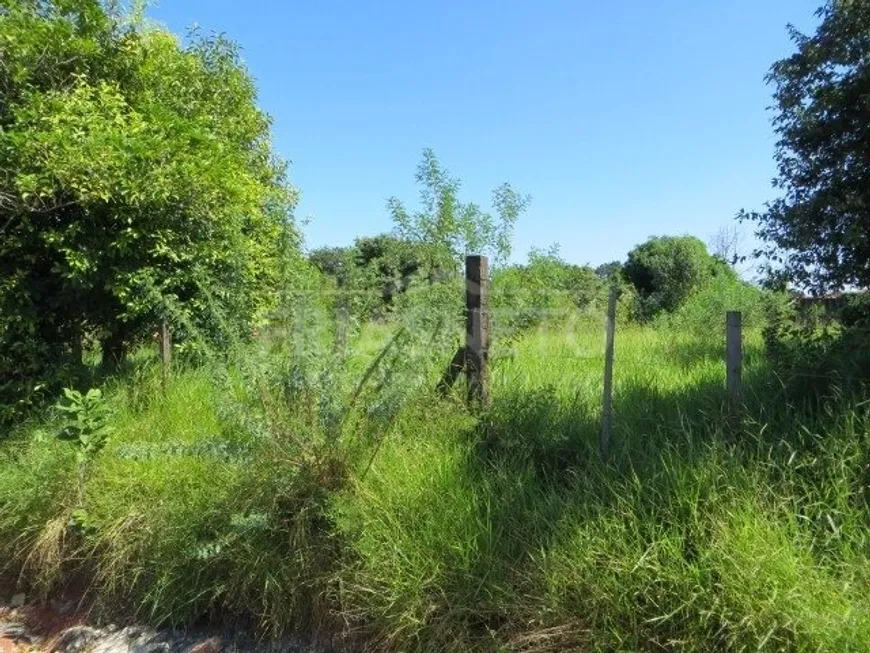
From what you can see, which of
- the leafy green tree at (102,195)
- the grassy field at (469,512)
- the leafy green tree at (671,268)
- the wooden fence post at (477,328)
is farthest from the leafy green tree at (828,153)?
the leafy green tree at (671,268)

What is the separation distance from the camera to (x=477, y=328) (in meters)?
3.91

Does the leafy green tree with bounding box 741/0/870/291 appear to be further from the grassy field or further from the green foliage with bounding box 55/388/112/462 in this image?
the green foliage with bounding box 55/388/112/462

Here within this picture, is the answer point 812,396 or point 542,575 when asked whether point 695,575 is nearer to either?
point 542,575

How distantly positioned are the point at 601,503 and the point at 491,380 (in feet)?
4.88

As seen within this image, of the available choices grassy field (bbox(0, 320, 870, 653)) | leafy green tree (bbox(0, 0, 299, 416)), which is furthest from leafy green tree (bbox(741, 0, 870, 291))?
leafy green tree (bbox(0, 0, 299, 416))

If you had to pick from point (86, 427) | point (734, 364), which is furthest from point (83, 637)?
point (734, 364)

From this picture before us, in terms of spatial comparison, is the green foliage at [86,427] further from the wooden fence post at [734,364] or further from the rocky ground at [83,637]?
the wooden fence post at [734,364]

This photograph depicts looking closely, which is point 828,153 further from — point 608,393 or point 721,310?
point 721,310


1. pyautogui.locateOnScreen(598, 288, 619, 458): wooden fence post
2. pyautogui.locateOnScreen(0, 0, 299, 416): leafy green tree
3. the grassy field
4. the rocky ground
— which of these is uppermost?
pyautogui.locateOnScreen(0, 0, 299, 416): leafy green tree

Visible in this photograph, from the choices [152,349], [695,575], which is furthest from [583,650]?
[152,349]

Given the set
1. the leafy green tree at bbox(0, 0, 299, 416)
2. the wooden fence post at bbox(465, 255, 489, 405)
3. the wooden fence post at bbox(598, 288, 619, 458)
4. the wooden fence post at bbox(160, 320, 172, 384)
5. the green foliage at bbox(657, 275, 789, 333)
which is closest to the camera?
the wooden fence post at bbox(598, 288, 619, 458)

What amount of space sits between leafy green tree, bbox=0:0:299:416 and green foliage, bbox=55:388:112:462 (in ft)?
2.62

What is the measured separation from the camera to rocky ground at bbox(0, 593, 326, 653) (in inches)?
122

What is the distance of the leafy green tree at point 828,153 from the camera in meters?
4.20
